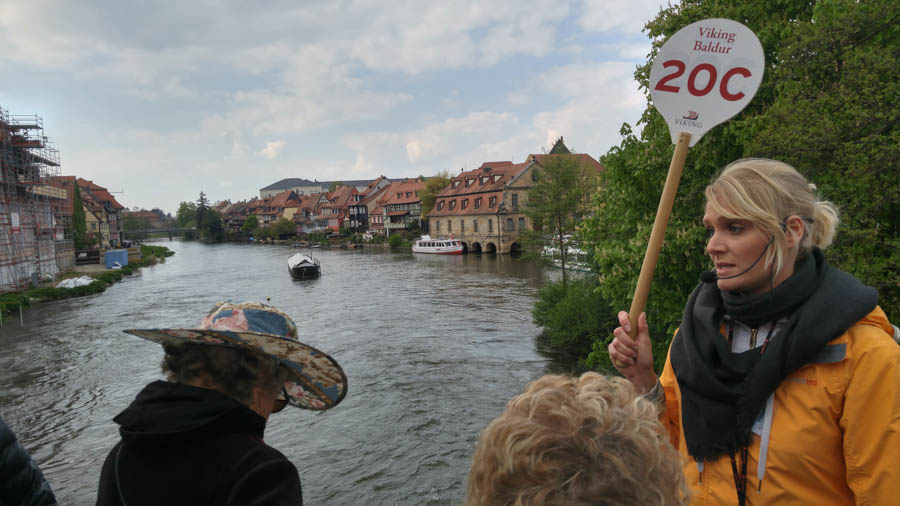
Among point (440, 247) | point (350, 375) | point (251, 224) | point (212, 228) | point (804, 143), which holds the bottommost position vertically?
point (350, 375)

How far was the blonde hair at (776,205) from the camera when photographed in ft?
5.40

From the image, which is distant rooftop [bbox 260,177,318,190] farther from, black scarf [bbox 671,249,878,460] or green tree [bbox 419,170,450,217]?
black scarf [bbox 671,249,878,460]

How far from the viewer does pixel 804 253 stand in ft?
5.54

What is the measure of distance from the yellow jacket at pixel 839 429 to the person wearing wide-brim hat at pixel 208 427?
123 cm

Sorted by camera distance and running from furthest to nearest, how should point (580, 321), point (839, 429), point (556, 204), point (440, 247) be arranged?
point (440, 247), point (556, 204), point (580, 321), point (839, 429)

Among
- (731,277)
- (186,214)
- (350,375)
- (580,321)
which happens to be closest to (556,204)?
(580,321)

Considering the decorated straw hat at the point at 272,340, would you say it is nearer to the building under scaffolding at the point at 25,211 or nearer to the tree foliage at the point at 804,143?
the tree foliage at the point at 804,143

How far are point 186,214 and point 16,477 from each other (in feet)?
515

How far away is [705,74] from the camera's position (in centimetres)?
196

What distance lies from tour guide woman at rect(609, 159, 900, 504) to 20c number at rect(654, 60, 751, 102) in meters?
0.35

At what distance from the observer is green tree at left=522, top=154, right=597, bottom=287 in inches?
956

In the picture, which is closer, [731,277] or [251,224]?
[731,277]

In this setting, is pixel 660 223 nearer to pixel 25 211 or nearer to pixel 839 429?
pixel 839 429

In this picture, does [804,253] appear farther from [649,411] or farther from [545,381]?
[545,381]
